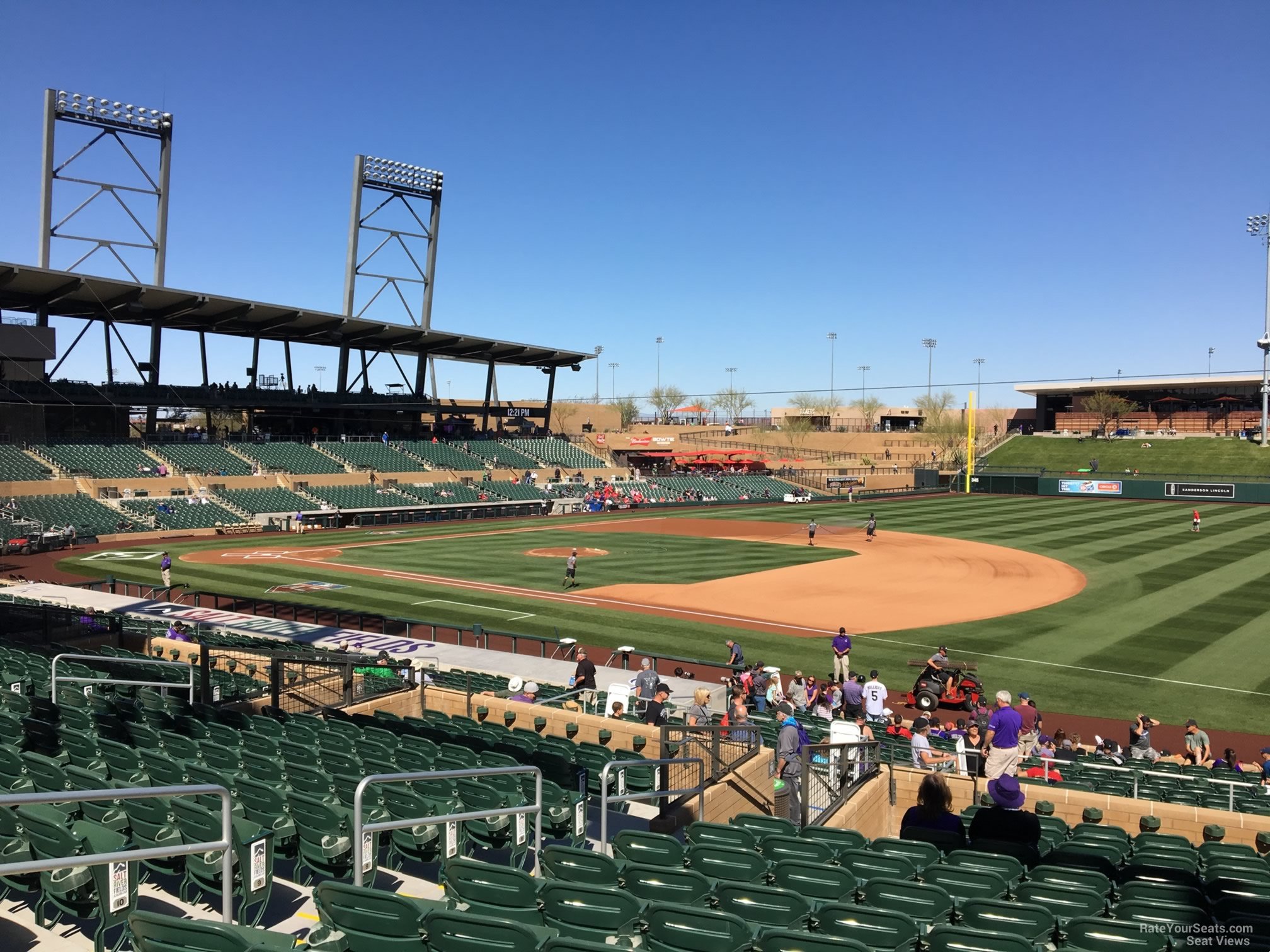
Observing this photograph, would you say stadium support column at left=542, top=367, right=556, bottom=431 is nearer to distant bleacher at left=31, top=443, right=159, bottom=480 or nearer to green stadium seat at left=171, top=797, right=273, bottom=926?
distant bleacher at left=31, top=443, right=159, bottom=480

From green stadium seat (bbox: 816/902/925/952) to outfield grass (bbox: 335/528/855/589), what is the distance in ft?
97.1

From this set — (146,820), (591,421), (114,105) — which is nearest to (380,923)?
(146,820)

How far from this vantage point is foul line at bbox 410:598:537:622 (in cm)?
2942

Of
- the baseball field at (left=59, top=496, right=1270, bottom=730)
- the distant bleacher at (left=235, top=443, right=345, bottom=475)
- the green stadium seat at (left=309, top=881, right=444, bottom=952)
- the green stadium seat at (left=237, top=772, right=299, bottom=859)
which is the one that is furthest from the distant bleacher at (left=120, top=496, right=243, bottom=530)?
the green stadium seat at (left=309, top=881, right=444, bottom=952)

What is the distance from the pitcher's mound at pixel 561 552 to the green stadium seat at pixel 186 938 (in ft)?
128

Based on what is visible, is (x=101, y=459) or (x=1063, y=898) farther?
(x=101, y=459)

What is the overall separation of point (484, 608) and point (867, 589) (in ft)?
50.3

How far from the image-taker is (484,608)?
30.7 metres

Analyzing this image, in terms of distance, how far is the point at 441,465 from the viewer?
6825cm

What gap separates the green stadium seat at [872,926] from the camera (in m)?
5.05

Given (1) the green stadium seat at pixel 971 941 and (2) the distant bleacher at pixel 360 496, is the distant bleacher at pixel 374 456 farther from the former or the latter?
(1) the green stadium seat at pixel 971 941

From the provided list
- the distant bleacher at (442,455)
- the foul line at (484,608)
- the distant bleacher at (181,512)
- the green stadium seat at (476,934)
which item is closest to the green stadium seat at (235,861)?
the green stadium seat at (476,934)

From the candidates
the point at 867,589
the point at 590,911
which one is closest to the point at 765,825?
the point at 590,911

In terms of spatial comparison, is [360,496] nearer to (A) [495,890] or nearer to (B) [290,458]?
(B) [290,458]
